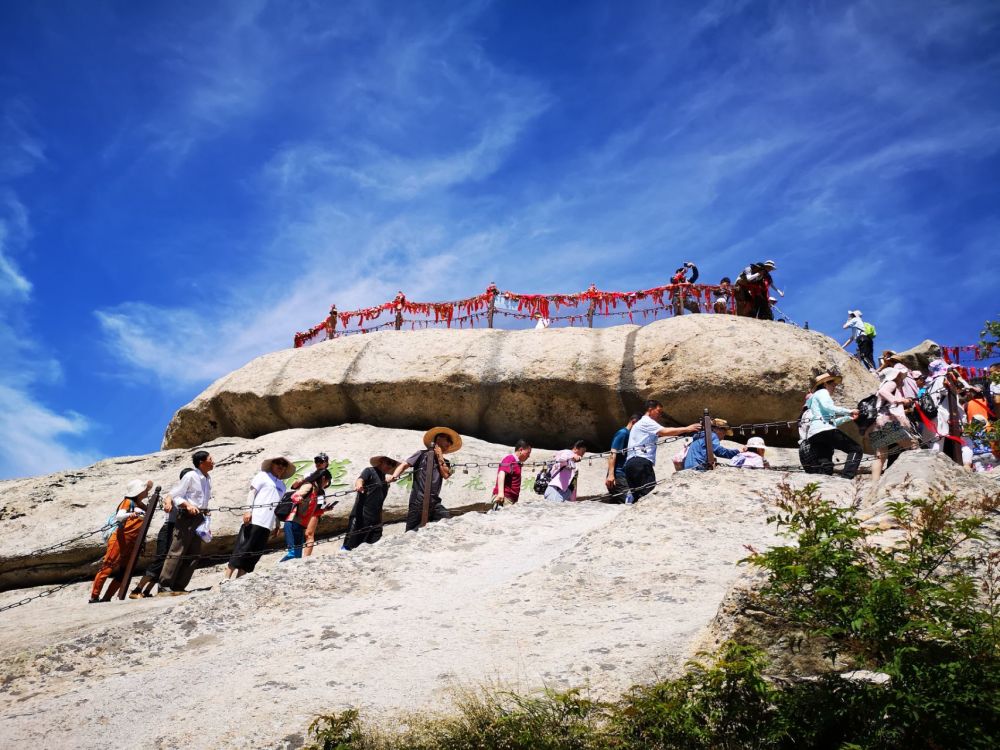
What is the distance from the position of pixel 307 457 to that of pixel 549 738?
12.9m

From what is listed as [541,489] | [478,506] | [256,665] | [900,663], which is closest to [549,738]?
[900,663]

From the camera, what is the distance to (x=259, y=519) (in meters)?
10.0

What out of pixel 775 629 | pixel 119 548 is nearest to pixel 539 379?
pixel 119 548

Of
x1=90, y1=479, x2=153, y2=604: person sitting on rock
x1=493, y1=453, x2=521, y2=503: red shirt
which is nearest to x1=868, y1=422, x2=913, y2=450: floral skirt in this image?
x1=493, y1=453, x2=521, y2=503: red shirt

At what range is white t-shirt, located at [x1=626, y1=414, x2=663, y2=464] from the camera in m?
10.4

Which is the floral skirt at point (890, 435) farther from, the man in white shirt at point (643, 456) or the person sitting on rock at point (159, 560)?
the person sitting on rock at point (159, 560)

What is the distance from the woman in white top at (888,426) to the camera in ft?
31.6

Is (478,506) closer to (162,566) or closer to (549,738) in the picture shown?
(162,566)

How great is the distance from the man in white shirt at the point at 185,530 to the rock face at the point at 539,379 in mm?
7458

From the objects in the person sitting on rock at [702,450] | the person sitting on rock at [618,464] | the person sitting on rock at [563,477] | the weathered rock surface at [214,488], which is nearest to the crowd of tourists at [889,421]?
the person sitting on rock at [702,450]

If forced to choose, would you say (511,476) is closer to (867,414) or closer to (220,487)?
(867,414)

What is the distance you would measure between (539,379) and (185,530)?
28.1ft

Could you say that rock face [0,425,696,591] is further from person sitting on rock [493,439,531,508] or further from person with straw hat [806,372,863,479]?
person with straw hat [806,372,863,479]

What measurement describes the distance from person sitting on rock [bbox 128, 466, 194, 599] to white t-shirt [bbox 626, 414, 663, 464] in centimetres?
576
